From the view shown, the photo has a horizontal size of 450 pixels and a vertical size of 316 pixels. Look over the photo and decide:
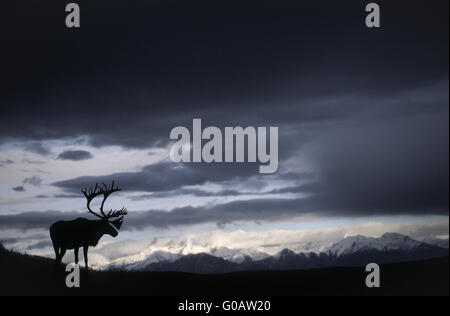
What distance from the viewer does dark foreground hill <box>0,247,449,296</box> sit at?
28516 mm

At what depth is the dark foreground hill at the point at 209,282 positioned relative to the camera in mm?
28516

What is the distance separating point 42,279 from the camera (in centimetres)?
2905

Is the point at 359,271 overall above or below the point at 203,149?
below

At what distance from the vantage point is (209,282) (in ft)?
107

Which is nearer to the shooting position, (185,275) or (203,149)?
(203,149)

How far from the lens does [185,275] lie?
111 ft
